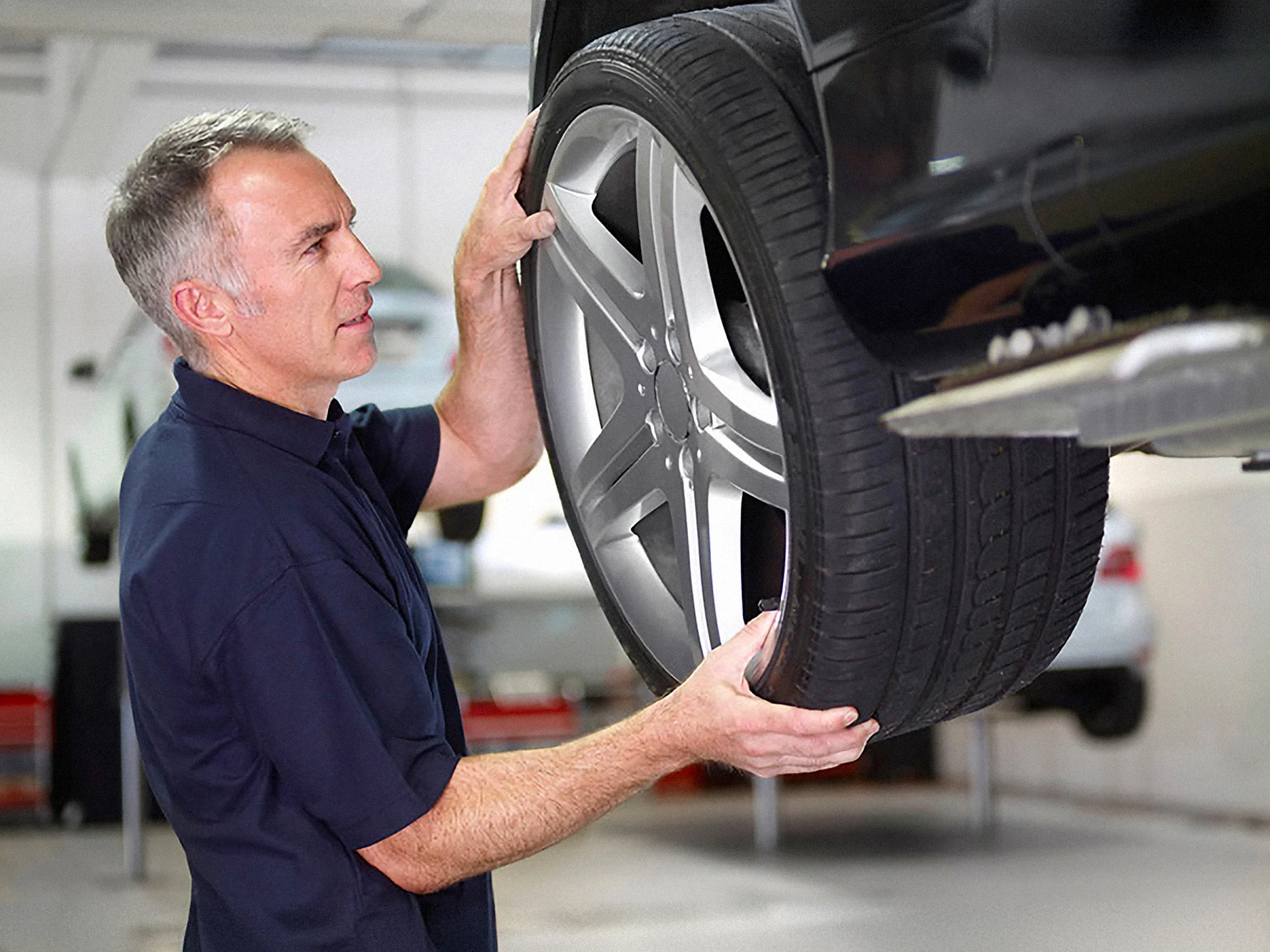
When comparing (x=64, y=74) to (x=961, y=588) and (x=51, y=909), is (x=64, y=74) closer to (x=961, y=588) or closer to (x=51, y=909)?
(x=51, y=909)

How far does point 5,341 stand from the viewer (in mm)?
Result: 9516

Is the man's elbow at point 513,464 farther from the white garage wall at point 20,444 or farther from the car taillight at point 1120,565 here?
the white garage wall at point 20,444

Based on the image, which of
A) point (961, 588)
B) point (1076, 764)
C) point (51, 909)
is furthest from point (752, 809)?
point (961, 588)

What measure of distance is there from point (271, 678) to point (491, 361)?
0.65 metres

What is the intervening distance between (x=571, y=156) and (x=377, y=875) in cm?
84

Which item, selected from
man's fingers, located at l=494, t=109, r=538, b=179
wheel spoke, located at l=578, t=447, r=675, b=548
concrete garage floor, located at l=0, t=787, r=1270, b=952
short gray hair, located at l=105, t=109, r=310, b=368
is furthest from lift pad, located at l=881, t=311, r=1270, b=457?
concrete garage floor, located at l=0, t=787, r=1270, b=952

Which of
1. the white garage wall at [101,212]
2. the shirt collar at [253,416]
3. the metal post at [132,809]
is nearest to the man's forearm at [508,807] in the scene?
the shirt collar at [253,416]

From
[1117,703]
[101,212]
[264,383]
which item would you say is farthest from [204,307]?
[101,212]

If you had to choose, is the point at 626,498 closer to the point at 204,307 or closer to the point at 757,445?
the point at 757,445

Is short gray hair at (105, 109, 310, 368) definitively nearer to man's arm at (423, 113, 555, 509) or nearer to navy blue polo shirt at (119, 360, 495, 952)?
navy blue polo shirt at (119, 360, 495, 952)

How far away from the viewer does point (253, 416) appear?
178cm

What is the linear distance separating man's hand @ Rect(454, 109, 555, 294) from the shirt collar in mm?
280

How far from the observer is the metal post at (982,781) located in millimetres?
7113

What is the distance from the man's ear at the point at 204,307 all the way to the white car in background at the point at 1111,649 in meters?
5.12
